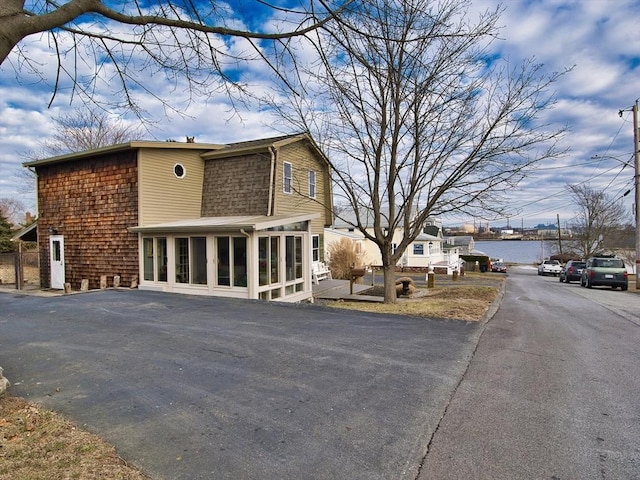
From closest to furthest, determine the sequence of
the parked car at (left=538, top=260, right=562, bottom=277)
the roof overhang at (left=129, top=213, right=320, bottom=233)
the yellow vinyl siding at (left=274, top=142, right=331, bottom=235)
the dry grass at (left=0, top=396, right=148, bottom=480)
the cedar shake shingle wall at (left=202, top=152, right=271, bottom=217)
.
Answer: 1. the dry grass at (left=0, top=396, right=148, bottom=480)
2. the roof overhang at (left=129, top=213, right=320, bottom=233)
3. the cedar shake shingle wall at (left=202, top=152, right=271, bottom=217)
4. the yellow vinyl siding at (left=274, top=142, right=331, bottom=235)
5. the parked car at (left=538, top=260, right=562, bottom=277)

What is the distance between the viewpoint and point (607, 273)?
20703 millimetres

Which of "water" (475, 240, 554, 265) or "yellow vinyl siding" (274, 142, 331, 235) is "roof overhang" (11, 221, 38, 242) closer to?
"yellow vinyl siding" (274, 142, 331, 235)

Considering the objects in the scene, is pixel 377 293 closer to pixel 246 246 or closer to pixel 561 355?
pixel 246 246

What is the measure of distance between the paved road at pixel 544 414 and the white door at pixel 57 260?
52.6ft

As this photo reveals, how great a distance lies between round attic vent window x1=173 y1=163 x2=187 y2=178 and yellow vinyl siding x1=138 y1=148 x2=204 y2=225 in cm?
9

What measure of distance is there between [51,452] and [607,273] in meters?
Result: 24.7

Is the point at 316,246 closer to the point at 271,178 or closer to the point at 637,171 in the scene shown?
the point at 271,178

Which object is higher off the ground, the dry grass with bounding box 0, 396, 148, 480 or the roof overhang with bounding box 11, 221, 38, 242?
the roof overhang with bounding box 11, 221, 38, 242

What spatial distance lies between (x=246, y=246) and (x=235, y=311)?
266 cm

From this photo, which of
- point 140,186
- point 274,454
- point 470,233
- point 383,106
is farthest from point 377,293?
point 470,233

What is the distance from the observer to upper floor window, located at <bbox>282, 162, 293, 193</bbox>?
14295mm

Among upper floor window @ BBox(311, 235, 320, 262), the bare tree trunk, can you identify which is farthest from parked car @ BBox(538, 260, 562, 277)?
the bare tree trunk

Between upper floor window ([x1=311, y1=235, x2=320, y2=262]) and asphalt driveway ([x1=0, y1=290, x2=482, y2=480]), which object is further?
upper floor window ([x1=311, y1=235, x2=320, y2=262])

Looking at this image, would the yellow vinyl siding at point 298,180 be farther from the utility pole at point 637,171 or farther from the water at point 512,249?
the water at point 512,249
